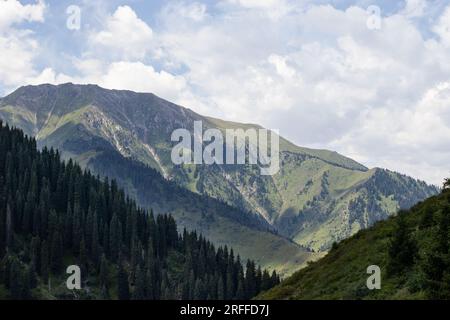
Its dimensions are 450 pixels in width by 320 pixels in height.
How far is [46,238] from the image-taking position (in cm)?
19988

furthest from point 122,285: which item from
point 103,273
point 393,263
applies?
point 393,263

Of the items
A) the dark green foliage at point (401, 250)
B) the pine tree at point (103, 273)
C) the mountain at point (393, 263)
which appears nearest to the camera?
the mountain at point (393, 263)

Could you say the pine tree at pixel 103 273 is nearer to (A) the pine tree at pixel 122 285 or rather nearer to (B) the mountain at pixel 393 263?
(A) the pine tree at pixel 122 285

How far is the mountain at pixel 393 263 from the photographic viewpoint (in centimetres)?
3626

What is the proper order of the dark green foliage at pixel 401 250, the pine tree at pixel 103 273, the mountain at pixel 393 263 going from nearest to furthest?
the mountain at pixel 393 263
the dark green foliage at pixel 401 250
the pine tree at pixel 103 273

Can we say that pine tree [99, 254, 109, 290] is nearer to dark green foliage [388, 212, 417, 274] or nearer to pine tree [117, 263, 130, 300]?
pine tree [117, 263, 130, 300]

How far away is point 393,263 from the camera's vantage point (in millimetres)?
47031

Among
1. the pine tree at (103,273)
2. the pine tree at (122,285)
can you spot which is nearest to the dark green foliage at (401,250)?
the pine tree at (122,285)
